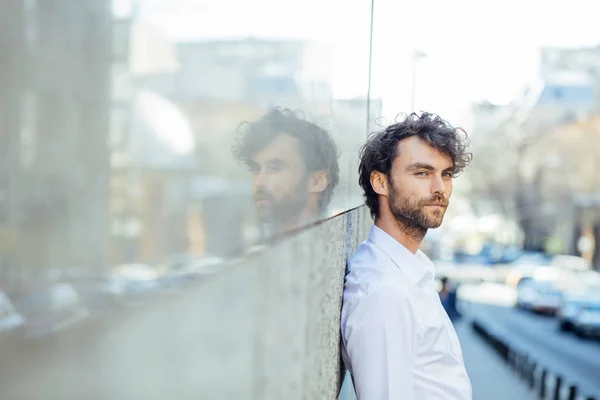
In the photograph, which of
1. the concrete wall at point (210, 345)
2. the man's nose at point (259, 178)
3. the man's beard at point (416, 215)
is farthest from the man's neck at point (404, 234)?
the man's nose at point (259, 178)

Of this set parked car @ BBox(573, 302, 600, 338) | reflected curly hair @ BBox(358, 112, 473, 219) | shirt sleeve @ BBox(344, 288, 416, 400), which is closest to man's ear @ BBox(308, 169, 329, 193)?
shirt sleeve @ BBox(344, 288, 416, 400)

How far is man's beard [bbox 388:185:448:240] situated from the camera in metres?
3.54

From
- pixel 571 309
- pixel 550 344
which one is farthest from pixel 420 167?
pixel 571 309

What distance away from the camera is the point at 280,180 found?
6.16 feet

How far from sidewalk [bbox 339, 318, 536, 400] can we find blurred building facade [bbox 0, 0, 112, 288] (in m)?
15.7

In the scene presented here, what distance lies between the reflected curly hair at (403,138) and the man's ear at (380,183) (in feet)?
0.07

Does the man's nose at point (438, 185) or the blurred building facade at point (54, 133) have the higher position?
the blurred building facade at point (54, 133)

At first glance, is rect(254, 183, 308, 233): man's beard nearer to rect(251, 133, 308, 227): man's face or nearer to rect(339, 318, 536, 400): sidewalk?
rect(251, 133, 308, 227): man's face

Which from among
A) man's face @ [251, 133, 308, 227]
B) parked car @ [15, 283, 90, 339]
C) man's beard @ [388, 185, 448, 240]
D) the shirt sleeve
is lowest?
the shirt sleeve

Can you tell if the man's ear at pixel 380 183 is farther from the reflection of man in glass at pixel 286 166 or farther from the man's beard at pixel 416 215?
the reflection of man in glass at pixel 286 166

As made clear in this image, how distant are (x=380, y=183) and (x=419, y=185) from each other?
165 mm

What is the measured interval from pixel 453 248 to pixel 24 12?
341ft

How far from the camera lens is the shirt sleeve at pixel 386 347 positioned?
2953 mm

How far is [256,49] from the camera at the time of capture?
1264 millimetres
